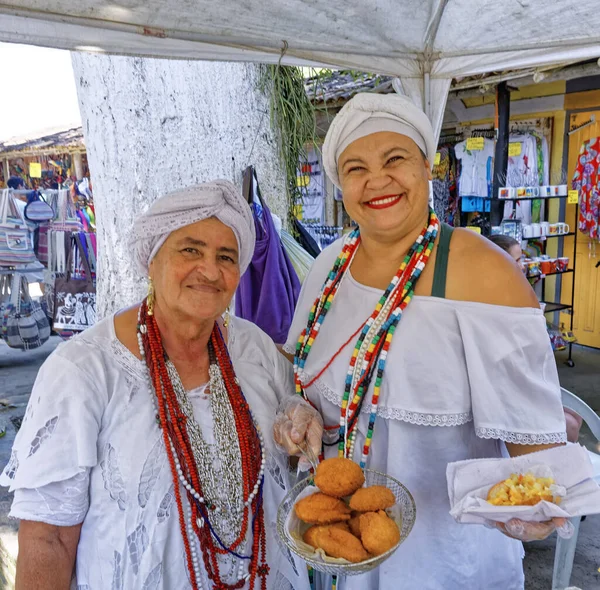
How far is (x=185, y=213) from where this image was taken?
1754mm

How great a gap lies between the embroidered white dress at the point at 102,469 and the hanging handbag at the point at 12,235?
24.4 feet

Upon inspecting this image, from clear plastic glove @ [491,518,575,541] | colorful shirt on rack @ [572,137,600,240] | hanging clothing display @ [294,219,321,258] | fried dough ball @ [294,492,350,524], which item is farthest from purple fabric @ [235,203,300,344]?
colorful shirt on rack @ [572,137,600,240]

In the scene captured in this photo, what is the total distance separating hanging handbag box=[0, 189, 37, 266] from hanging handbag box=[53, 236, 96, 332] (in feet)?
7.75

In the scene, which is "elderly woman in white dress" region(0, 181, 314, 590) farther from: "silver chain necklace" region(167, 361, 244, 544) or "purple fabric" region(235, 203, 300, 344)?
"purple fabric" region(235, 203, 300, 344)

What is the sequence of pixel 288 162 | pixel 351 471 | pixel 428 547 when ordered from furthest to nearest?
1. pixel 288 162
2. pixel 428 547
3. pixel 351 471

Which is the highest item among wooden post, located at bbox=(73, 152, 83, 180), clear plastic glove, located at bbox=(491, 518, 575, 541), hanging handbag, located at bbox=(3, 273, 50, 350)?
wooden post, located at bbox=(73, 152, 83, 180)

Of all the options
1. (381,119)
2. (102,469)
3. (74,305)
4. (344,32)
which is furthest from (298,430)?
(74,305)

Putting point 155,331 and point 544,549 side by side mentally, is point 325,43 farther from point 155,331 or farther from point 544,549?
point 544,549

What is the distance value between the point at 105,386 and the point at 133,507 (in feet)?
1.19

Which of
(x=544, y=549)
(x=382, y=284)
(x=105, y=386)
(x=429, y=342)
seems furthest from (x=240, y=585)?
(x=544, y=549)

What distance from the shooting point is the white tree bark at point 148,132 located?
3.30 m

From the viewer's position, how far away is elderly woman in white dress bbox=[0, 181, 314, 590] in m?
1.54

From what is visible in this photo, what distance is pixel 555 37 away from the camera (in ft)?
8.25

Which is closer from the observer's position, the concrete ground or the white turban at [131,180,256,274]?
the white turban at [131,180,256,274]
